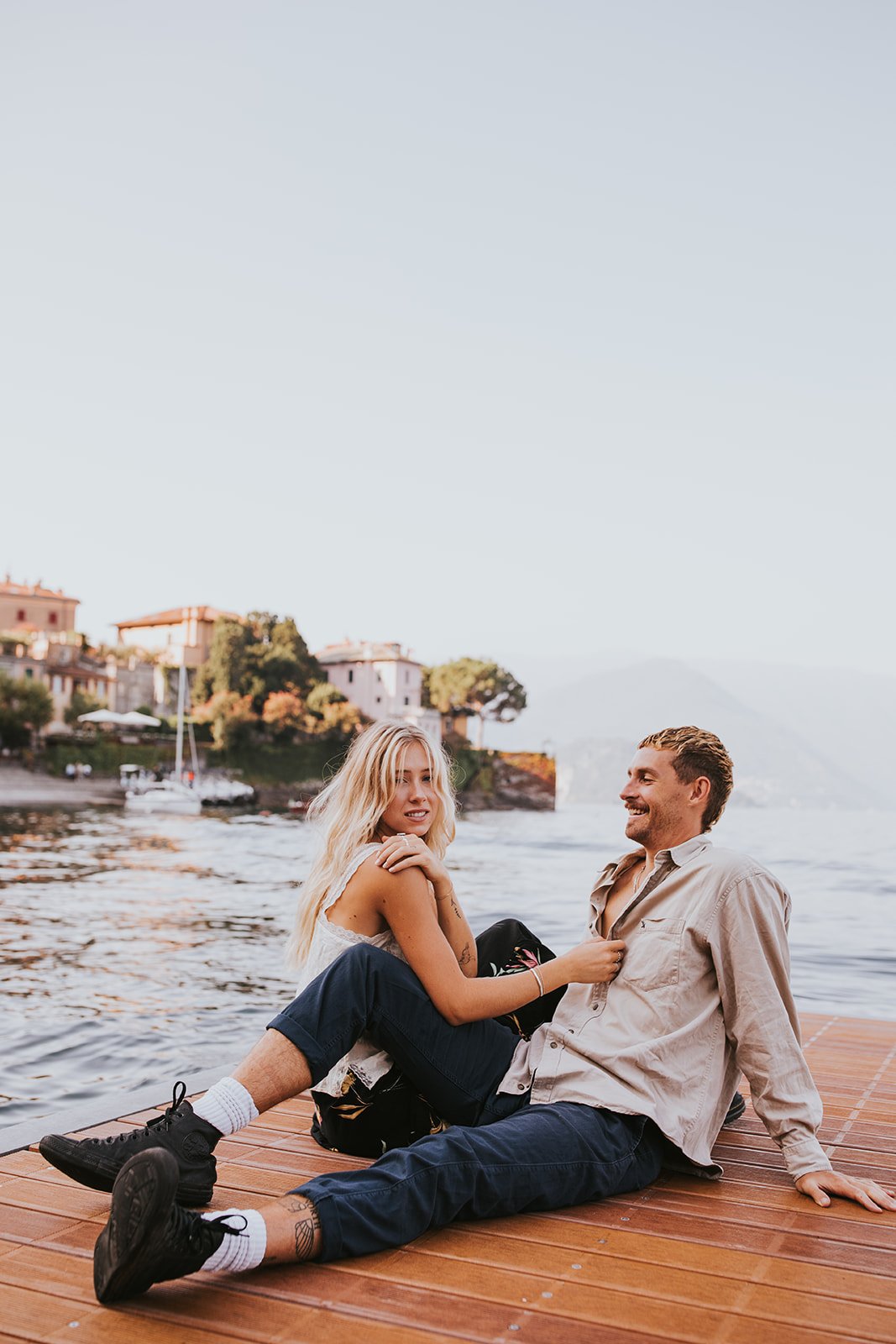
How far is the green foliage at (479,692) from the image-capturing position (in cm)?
6129

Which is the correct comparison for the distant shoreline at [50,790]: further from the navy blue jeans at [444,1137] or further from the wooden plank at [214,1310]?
the wooden plank at [214,1310]

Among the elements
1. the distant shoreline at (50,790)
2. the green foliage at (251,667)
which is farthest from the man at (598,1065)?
the green foliage at (251,667)

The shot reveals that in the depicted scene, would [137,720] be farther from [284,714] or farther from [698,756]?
[698,756]

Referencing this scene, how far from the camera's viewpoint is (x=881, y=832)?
135 ft

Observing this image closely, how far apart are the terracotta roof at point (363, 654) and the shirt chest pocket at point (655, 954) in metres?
57.5

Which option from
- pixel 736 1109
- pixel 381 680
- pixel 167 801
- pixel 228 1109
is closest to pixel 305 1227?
pixel 228 1109

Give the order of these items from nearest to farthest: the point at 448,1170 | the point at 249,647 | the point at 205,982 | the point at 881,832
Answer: the point at 448,1170 < the point at 205,982 < the point at 881,832 < the point at 249,647

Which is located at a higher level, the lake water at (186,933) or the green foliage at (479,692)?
the green foliage at (479,692)

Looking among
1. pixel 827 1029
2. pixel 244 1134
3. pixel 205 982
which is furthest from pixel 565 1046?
pixel 205 982

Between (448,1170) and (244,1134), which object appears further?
(244,1134)

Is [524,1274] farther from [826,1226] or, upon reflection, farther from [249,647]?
[249,647]

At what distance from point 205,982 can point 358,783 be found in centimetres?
562

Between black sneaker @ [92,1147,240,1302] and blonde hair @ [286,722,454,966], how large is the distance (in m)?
0.84

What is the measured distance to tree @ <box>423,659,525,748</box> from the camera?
61312 mm
